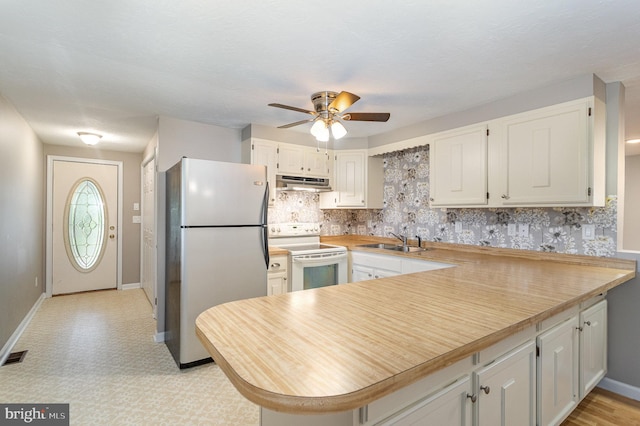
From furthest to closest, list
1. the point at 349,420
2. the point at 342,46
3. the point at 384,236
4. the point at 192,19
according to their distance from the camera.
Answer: the point at 384,236, the point at 342,46, the point at 192,19, the point at 349,420

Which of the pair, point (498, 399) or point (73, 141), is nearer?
point (498, 399)

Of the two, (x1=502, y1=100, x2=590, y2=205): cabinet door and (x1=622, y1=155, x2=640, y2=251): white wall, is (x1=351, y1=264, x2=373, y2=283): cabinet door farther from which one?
(x1=622, y1=155, x2=640, y2=251): white wall

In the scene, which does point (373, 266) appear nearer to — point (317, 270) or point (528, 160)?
point (317, 270)

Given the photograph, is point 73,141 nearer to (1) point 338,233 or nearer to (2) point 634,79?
(1) point 338,233

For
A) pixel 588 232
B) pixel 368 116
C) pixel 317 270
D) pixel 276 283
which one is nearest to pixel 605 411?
pixel 588 232

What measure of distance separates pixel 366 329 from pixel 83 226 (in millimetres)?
5500

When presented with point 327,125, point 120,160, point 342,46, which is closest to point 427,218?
point 327,125

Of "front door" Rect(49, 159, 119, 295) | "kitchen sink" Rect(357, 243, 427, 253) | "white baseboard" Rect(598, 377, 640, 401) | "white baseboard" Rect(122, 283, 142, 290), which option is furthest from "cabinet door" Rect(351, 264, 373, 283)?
"front door" Rect(49, 159, 119, 295)

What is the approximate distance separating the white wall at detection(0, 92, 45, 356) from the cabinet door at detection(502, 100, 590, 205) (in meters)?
4.40

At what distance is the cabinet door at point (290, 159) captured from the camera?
3.74 m

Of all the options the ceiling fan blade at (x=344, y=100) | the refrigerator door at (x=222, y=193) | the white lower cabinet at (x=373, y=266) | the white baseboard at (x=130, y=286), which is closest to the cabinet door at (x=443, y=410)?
the ceiling fan blade at (x=344, y=100)

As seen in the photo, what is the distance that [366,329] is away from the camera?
3.59ft

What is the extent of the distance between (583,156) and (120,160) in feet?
19.7

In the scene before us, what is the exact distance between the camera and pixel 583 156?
7.36 feet
